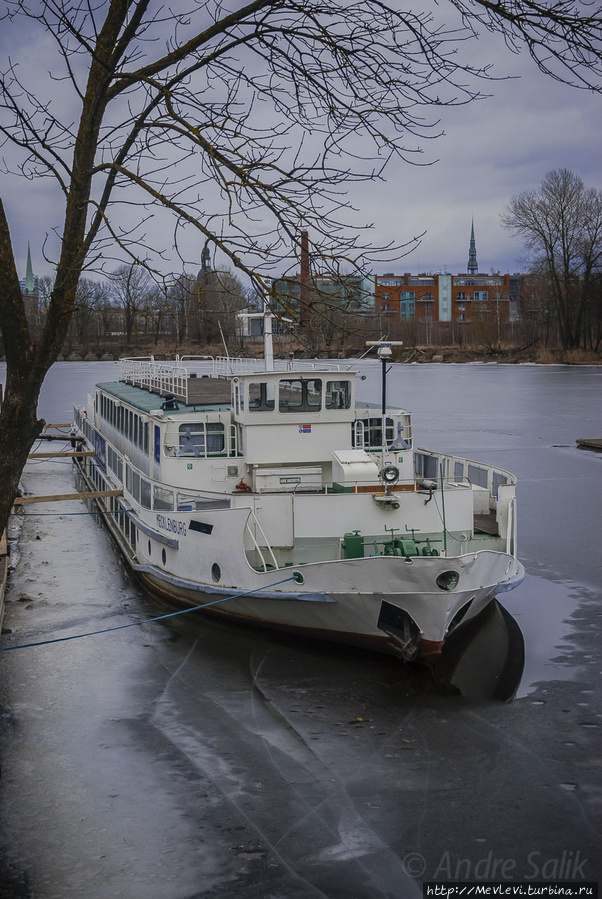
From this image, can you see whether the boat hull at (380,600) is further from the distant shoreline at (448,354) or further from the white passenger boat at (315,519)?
Answer: the distant shoreline at (448,354)

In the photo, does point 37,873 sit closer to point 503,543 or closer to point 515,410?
point 503,543

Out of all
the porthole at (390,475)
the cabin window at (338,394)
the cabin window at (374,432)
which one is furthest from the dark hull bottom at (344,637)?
the cabin window at (374,432)

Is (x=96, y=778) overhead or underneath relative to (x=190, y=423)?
underneath

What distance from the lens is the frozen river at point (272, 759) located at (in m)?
8.96

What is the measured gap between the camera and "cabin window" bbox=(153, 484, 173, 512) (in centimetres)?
1806

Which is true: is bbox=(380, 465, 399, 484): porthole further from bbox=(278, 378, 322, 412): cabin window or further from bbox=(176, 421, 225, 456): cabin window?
bbox=(176, 421, 225, 456): cabin window

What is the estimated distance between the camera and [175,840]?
30.9 ft

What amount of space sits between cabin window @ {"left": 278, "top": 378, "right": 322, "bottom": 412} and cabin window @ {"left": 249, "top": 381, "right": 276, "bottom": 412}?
256 millimetres

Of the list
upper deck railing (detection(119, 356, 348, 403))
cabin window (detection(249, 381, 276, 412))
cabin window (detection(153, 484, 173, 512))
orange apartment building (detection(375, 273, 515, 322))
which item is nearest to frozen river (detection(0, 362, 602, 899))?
cabin window (detection(153, 484, 173, 512))

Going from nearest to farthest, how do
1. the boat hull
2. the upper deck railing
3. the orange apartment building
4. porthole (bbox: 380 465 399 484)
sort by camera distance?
the boat hull, porthole (bbox: 380 465 399 484), the upper deck railing, the orange apartment building

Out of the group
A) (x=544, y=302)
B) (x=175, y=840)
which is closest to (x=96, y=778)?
(x=175, y=840)

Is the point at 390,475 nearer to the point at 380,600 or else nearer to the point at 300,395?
the point at 380,600

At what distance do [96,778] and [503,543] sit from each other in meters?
9.36

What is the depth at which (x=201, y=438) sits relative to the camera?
63.0ft
